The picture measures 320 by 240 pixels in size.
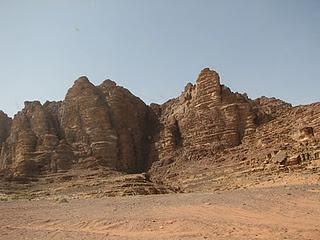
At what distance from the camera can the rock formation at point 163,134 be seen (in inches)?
1880

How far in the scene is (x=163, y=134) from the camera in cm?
6700

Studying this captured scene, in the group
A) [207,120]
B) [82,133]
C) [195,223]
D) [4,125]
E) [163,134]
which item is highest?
[4,125]

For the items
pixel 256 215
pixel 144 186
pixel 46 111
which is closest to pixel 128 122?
pixel 46 111

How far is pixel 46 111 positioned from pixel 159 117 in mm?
20964

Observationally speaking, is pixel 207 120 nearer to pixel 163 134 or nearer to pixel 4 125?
pixel 163 134

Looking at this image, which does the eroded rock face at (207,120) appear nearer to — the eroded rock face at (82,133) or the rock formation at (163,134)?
the rock formation at (163,134)

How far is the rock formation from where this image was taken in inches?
1880

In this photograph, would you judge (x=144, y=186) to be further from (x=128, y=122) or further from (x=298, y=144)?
(x=128, y=122)

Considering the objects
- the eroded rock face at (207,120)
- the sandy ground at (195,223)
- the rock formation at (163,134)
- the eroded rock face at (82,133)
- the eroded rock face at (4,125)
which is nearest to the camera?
the sandy ground at (195,223)

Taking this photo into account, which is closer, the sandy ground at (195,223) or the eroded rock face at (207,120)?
the sandy ground at (195,223)

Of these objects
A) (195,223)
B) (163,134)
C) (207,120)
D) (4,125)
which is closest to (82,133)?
(163,134)

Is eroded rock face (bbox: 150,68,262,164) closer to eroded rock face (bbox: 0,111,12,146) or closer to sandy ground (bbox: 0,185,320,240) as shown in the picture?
eroded rock face (bbox: 0,111,12,146)

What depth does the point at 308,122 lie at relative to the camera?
154 ft

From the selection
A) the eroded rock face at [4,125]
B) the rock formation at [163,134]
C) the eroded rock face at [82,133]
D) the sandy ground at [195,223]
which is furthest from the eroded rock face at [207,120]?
the sandy ground at [195,223]
